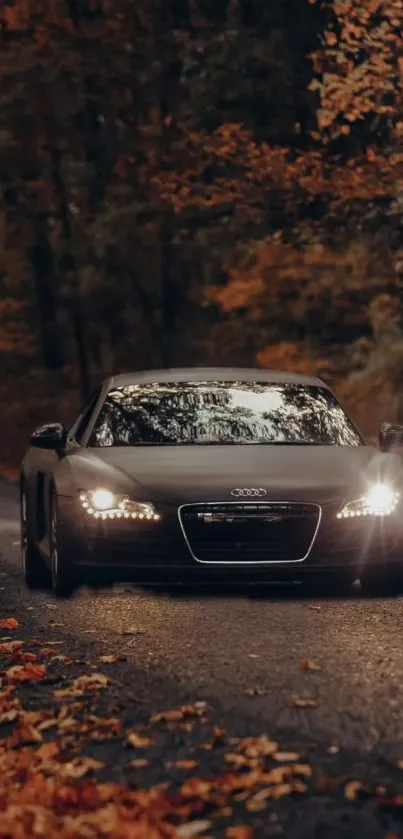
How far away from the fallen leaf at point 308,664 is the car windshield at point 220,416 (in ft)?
9.32

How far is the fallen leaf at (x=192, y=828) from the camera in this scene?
5.69 metres

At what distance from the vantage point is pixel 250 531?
10.7m

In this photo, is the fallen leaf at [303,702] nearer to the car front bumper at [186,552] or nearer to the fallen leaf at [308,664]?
the fallen leaf at [308,664]

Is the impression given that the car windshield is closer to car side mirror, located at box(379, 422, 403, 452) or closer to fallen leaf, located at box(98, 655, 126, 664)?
car side mirror, located at box(379, 422, 403, 452)

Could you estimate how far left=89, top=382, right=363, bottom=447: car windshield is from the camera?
1197cm

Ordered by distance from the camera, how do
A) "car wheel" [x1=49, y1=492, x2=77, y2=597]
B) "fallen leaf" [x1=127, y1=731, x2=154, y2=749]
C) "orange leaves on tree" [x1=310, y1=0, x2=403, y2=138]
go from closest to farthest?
"fallen leaf" [x1=127, y1=731, x2=154, y2=749]
"car wheel" [x1=49, y1=492, x2=77, y2=597]
"orange leaves on tree" [x1=310, y1=0, x2=403, y2=138]

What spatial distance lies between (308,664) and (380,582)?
2250 millimetres

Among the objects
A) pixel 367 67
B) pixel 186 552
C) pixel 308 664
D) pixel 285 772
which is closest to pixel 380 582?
pixel 186 552

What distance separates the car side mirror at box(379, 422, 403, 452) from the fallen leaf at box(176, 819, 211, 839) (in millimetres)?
Result: 6345

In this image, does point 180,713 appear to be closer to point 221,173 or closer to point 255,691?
point 255,691

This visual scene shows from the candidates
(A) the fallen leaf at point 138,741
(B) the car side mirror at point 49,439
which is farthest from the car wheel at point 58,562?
(A) the fallen leaf at point 138,741

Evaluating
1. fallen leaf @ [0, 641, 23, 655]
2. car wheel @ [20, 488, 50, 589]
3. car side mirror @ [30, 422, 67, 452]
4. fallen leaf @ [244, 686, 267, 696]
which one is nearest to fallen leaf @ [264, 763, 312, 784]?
fallen leaf @ [244, 686, 267, 696]

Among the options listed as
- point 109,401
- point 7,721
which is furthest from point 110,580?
point 7,721

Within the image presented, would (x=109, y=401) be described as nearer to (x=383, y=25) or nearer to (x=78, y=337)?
(x=383, y=25)
